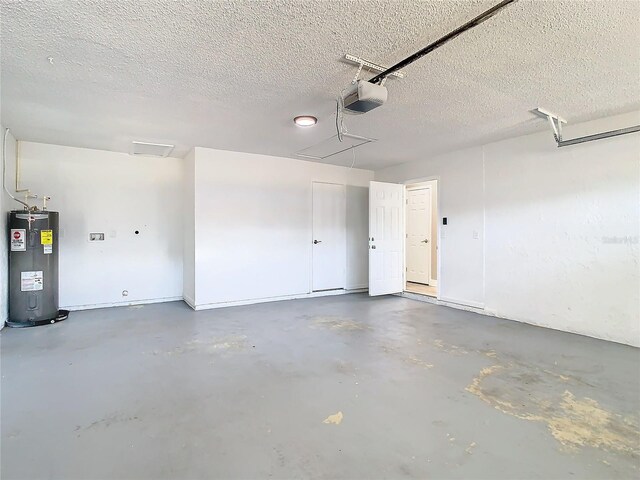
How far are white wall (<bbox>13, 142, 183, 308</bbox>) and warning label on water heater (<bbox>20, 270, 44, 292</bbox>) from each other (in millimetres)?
719

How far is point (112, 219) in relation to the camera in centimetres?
524

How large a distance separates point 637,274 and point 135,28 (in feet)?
16.5

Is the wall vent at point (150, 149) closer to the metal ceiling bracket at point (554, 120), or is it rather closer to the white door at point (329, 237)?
the white door at point (329, 237)

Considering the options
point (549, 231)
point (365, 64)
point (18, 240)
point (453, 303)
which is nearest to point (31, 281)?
point (18, 240)

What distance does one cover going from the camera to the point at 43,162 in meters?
4.77

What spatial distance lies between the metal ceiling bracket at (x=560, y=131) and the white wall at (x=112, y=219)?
5.32 m

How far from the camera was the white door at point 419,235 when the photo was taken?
7.43 meters

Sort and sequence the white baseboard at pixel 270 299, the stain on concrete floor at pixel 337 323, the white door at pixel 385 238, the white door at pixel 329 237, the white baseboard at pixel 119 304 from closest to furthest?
the stain on concrete floor at pixel 337 323 < the white baseboard at pixel 119 304 < the white baseboard at pixel 270 299 < the white door at pixel 385 238 < the white door at pixel 329 237

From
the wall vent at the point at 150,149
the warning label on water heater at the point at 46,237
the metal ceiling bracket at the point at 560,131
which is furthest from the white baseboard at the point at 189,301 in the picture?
the metal ceiling bracket at the point at 560,131

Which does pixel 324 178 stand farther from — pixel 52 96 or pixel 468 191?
pixel 52 96

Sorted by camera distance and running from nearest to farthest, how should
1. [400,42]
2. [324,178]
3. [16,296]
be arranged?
[400,42] → [16,296] → [324,178]

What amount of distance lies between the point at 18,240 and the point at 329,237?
179 inches

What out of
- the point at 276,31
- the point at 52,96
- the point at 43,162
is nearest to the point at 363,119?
the point at 276,31

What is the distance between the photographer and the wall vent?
4730mm
